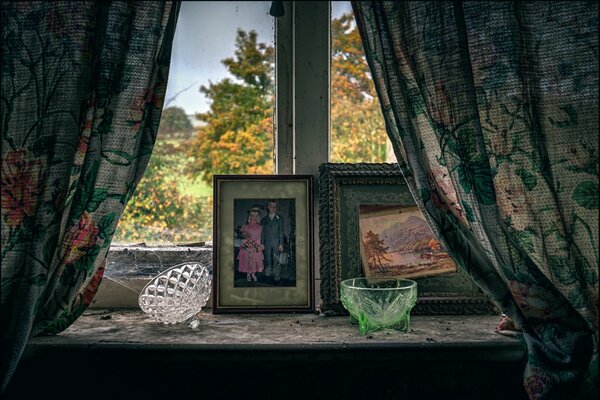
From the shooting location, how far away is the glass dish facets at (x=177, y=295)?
1343mm

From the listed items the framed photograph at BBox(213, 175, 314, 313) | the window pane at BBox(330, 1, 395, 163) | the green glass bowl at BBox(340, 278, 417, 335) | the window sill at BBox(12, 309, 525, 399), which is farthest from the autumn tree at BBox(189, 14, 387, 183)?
the window sill at BBox(12, 309, 525, 399)

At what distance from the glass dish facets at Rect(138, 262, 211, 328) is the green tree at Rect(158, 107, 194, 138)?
0.40m

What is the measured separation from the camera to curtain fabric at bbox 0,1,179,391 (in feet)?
3.89

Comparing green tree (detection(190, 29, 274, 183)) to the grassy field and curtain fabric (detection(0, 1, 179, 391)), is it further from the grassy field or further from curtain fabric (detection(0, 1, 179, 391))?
curtain fabric (detection(0, 1, 179, 391))

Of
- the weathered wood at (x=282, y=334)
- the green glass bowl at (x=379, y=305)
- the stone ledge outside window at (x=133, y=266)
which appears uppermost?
the stone ledge outside window at (x=133, y=266)

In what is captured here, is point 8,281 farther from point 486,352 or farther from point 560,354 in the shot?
point 560,354

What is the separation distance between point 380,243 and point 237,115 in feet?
1.82

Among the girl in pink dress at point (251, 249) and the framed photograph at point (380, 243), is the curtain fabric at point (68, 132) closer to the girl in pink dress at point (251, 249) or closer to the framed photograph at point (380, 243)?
the girl in pink dress at point (251, 249)

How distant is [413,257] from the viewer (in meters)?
1.44

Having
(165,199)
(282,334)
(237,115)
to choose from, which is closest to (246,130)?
(237,115)

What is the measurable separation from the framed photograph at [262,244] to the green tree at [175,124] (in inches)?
→ 7.6

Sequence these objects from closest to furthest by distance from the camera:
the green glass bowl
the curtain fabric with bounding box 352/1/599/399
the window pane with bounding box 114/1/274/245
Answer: the curtain fabric with bounding box 352/1/599/399, the green glass bowl, the window pane with bounding box 114/1/274/245

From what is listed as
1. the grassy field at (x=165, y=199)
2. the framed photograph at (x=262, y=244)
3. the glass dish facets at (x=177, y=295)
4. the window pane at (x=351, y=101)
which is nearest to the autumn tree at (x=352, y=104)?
the window pane at (x=351, y=101)

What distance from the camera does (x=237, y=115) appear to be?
1539 millimetres
